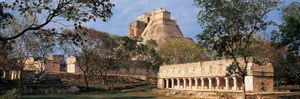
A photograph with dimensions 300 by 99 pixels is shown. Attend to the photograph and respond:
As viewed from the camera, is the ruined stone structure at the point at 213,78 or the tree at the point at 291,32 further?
the ruined stone structure at the point at 213,78

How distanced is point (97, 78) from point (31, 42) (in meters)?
25.6

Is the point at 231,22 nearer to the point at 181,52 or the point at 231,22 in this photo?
the point at 231,22

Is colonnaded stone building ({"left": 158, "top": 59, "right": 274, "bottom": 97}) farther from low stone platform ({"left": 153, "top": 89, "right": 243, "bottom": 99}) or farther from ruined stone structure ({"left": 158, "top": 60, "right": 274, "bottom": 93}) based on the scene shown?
low stone platform ({"left": 153, "top": 89, "right": 243, "bottom": 99})

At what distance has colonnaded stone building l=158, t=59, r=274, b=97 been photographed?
134 feet

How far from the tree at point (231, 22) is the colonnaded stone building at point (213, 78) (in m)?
11.8

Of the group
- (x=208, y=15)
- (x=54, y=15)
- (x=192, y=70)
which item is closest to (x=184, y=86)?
(x=192, y=70)

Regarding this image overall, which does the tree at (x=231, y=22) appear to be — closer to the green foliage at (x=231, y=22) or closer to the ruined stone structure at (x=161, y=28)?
the green foliage at (x=231, y=22)

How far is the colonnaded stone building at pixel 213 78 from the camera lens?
40.8 metres

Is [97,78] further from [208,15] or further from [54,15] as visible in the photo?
[54,15]

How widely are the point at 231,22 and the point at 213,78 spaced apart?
86.8ft

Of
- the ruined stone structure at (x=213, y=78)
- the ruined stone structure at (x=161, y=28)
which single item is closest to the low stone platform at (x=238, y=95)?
the ruined stone structure at (x=213, y=78)

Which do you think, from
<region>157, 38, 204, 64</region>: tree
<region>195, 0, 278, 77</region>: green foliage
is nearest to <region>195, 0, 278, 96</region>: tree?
<region>195, 0, 278, 77</region>: green foliage

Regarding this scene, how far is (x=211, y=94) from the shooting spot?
113 feet

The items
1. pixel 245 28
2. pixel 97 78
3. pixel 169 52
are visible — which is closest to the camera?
pixel 245 28
